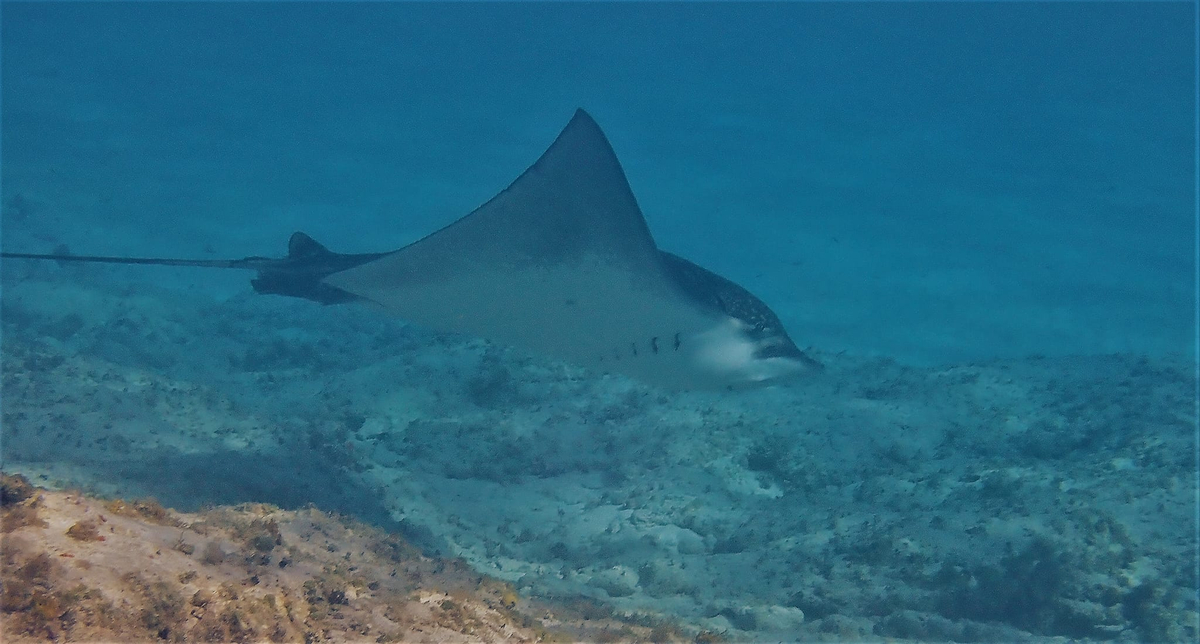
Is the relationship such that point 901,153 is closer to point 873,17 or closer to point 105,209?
point 105,209

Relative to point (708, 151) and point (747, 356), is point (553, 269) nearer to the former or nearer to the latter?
point (747, 356)

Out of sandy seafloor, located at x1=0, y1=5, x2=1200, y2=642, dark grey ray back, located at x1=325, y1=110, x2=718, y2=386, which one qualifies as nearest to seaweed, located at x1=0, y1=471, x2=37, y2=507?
sandy seafloor, located at x1=0, y1=5, x2=1200, y2=642

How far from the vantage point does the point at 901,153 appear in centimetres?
3127

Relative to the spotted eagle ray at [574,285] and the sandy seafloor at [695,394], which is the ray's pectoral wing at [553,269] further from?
the sandy seafloor at [695,394]

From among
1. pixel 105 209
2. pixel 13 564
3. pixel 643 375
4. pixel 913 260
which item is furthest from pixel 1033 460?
pixel 105 209

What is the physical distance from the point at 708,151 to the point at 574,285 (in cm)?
2827

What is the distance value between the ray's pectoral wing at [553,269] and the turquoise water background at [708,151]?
37.2 ft

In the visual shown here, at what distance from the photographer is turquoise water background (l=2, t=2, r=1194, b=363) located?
17141 mm

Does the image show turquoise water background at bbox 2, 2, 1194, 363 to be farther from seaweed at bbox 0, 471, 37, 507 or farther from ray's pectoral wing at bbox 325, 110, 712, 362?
seaweed at bbox 0, 471, 37, 507

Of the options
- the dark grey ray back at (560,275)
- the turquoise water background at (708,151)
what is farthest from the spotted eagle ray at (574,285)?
the turquoise water background at (708,151)

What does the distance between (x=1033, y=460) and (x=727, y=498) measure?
3070mm

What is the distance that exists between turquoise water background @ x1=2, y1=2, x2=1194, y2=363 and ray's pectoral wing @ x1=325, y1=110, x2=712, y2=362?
11.3 m

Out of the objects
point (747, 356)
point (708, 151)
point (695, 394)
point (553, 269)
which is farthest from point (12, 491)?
point (708, 151)

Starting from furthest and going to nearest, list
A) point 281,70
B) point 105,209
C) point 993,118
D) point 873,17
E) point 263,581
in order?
1. point 873,17
2. point 281,70
3. point 993,118
4. point 105,209
5. point 263,581
